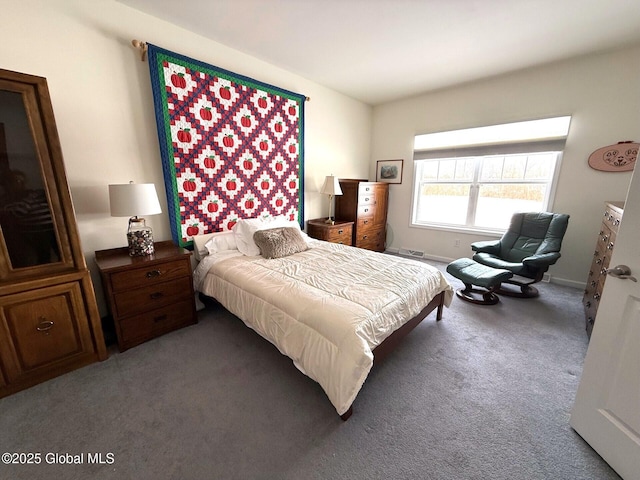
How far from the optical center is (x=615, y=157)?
2.78m

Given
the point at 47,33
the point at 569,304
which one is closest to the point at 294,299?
the point at 47,33

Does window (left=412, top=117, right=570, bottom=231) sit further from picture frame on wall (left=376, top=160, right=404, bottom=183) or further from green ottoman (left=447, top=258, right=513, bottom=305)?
green ottoman (left=447, top=258, right=513, bottom=305)

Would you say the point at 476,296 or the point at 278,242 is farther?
the point at 476,296

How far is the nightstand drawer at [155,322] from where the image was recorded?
1.96m

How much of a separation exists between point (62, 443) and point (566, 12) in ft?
14.9

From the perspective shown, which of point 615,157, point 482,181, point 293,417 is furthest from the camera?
point 482,181

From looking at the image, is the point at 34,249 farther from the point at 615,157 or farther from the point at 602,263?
the point at 615,157

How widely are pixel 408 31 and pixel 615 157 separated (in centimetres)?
272

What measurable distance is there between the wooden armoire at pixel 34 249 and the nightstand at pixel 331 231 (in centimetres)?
255

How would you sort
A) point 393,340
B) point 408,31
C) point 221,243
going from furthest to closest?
point 221,243 → point 408,31 → point 393,340

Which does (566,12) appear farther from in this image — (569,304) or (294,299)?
(294,299)

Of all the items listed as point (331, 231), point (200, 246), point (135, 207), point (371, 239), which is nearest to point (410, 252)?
Result: point (371, 239)

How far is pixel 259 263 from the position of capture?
A: 2307mm

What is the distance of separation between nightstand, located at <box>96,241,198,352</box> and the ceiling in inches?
82.2
